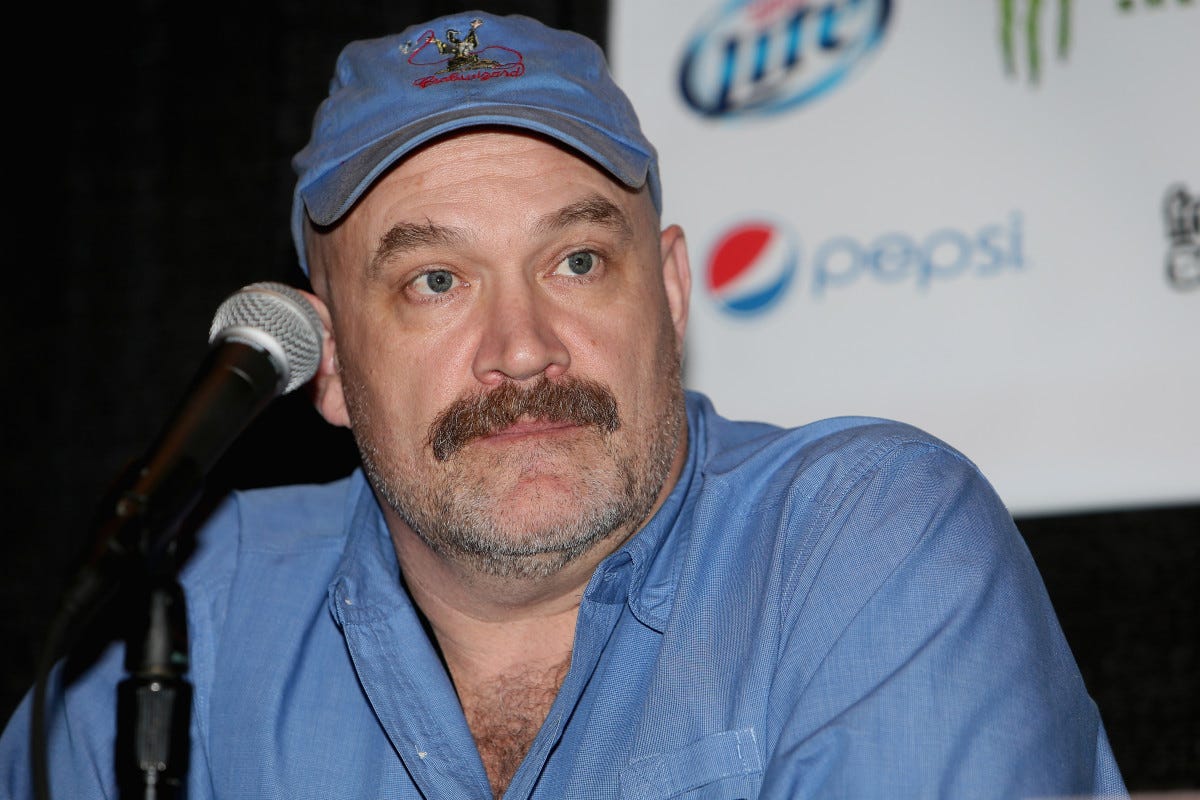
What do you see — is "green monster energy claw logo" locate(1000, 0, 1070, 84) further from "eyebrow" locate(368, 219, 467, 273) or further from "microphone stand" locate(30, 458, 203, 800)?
"microphone stand" locate(30, 458, 203, 800)

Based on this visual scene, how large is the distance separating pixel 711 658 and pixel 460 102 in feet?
2.73

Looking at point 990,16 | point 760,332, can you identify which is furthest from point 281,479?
point 990,16

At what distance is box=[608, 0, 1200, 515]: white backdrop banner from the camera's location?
2.29m

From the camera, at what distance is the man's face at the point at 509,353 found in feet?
5.79

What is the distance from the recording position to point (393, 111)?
6.22ft

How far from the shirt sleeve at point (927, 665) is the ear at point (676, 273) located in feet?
1.77

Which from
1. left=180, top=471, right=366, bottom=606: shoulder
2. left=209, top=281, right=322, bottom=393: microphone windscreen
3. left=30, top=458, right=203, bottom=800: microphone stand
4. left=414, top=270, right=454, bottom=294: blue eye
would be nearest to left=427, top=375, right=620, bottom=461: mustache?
left=414, top=270, right=454, bottom=294: blue eye

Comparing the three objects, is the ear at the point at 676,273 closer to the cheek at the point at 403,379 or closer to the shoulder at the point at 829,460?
the shoulder at the point at 829,460

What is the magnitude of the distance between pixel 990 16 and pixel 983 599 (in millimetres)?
1415

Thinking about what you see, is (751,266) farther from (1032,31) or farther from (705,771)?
(705,771)

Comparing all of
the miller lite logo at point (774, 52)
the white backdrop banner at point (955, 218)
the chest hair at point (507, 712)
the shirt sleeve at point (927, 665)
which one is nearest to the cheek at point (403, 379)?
the chest hair at point (507, 712)

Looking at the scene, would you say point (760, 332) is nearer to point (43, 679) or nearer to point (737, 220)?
point (737, 220)

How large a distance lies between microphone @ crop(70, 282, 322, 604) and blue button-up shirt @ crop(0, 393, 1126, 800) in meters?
0.58

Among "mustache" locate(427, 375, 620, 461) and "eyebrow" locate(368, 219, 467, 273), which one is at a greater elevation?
"eyebrow" locate(368, 219, 467, 273)
